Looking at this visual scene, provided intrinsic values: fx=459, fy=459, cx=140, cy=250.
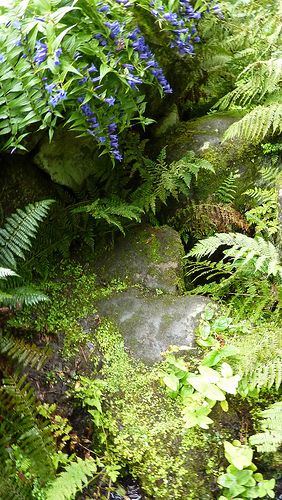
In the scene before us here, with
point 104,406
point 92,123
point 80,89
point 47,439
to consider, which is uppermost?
point 80,89

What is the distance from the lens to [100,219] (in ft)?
10.1

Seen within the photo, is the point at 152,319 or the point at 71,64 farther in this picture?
the point at 152,319

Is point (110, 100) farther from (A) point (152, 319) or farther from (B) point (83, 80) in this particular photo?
(A) point (152, 319)

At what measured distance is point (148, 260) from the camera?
3.11 m

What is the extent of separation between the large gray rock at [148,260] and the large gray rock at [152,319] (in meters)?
0.12

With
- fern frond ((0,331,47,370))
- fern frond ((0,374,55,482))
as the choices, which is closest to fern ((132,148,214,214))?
fern frond ((0,331,47,370))

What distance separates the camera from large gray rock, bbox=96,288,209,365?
268cm

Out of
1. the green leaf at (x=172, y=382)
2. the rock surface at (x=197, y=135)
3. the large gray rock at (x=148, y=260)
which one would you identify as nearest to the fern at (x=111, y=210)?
the large gray rock at (x=148, y=260)

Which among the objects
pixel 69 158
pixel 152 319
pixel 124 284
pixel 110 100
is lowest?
pixel 152 319

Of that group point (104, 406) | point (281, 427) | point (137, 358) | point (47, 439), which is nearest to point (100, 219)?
point (137, 358)

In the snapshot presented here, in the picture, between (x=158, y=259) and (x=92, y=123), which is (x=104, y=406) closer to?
(x=158, y=259)

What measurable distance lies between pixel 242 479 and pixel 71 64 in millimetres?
2148

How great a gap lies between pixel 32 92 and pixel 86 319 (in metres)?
1.39

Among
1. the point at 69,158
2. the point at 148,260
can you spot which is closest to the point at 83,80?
the point at 69,158
